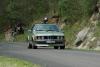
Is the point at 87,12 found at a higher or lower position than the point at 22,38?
higher

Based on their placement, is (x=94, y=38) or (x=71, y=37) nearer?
(x=94, y=38)

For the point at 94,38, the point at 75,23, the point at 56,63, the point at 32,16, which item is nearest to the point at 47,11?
the point at 32,16

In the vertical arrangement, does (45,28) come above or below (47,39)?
above

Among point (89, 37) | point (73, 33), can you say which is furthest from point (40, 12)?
point (89, 37)

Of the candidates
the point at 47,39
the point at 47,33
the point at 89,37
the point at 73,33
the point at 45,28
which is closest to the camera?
the point at 47,39

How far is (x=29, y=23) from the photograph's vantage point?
211 feet

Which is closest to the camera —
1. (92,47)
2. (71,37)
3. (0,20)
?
(92,47)

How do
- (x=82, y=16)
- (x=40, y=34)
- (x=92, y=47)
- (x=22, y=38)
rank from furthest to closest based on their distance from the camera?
(x=22, y=38) < (x=82, y=16) < (x=92, y=47) < (x=40, y=34)

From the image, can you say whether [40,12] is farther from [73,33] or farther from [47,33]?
[47,33]

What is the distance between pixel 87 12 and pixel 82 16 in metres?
4.04

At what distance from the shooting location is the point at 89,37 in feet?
114

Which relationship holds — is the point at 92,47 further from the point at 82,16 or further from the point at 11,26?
the point at 11,26

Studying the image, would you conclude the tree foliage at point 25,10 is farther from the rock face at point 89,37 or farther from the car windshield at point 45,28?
the car windshield at point 45,28

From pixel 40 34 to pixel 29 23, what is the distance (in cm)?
3401
